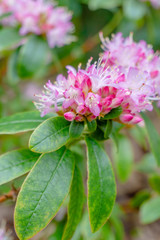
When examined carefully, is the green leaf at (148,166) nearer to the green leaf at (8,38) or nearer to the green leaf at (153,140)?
the green leaf at (153,140)

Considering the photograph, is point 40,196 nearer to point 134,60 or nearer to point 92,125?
point 92,125

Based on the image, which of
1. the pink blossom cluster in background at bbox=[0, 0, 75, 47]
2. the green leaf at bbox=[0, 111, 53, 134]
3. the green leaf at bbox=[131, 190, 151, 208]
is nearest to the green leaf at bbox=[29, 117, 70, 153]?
the green leaf at bbox=[0, 111, 53, 134]

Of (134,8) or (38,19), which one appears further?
(134,8)

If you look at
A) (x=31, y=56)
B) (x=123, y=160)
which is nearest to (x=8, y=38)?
(x=31, y=56)

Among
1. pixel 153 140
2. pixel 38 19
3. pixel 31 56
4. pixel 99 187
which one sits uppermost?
pixel 38 19

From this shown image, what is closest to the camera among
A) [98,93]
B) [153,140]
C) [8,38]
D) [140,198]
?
[98,93]

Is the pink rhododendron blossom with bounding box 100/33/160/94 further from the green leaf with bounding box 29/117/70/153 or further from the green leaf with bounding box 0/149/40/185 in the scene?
the green leaf with bounding box 0/149/40/185

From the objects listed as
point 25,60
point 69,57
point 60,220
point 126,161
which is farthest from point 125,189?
point 25,60

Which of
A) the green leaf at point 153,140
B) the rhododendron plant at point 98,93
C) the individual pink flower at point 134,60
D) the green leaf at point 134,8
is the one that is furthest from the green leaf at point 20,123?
the green leaf at point 134,8
